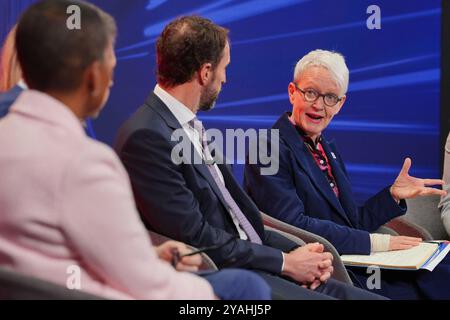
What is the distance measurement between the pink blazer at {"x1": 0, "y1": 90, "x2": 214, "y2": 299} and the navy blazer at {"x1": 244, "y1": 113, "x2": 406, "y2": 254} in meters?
1.62

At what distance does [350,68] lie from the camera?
16.4ft

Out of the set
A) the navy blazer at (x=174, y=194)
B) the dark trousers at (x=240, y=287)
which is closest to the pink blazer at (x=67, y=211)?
the dark trousers at (x=240, y=287)

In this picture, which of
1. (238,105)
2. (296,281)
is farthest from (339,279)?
(238,105)

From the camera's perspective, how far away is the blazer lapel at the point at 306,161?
3347 mm

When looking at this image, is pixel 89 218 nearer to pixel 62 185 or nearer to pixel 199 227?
pixel 62 185

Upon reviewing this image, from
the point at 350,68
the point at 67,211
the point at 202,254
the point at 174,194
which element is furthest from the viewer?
the point at 350,68

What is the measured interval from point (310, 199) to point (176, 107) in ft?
2.95

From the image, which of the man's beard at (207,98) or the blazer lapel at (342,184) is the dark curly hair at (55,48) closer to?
the man's beard at (207,98)

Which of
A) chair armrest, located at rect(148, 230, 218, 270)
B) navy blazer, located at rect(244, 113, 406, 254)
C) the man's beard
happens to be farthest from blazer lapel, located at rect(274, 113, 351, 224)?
chair armrest, located at rect(148, 230, 218, 270)

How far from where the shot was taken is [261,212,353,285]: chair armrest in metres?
3.04

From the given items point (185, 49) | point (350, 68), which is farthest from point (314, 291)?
point (350, 68)

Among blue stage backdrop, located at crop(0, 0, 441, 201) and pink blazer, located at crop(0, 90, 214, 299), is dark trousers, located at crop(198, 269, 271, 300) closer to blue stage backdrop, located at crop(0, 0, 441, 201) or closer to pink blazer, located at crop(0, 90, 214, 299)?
pink blazer, located at crop(0, 90, 214, 299)

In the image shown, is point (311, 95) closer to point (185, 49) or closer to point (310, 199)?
point (310, 199)
